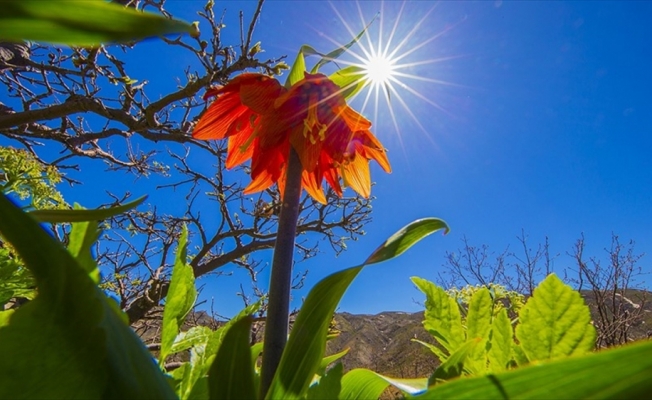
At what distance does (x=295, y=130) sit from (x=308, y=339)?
1.16 feet

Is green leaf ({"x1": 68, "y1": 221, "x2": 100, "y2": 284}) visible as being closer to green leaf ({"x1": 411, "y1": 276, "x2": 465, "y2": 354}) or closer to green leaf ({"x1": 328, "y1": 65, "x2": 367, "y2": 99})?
green leaf ({"x1": 411, "y1": 276, "x2": 465, "y2": 354})

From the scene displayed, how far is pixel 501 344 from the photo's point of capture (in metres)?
0.22

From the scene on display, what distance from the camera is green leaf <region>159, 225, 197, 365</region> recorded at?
0.24 meters

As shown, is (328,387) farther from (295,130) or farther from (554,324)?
(295,130)

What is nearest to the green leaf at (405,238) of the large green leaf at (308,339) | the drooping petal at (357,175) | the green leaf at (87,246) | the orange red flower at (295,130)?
the large green leaf at (308,339)

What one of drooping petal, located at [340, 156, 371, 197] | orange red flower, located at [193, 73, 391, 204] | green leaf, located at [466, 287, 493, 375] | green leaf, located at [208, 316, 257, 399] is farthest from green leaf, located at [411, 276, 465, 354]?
drooping petal, located at [340, 156, 371, 197]

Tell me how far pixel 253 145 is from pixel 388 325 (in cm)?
2399

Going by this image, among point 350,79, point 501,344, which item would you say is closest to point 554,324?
point 501,344

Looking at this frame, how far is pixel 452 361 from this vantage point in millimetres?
202

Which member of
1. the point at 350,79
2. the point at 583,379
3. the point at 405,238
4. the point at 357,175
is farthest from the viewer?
the point at 357,175

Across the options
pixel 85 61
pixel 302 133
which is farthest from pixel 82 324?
pixel 85 61

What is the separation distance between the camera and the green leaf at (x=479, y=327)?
0.74 ft

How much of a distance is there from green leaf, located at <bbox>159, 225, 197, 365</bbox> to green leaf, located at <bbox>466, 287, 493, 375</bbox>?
151mm

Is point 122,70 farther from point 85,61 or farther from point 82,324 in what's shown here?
point 82,324
